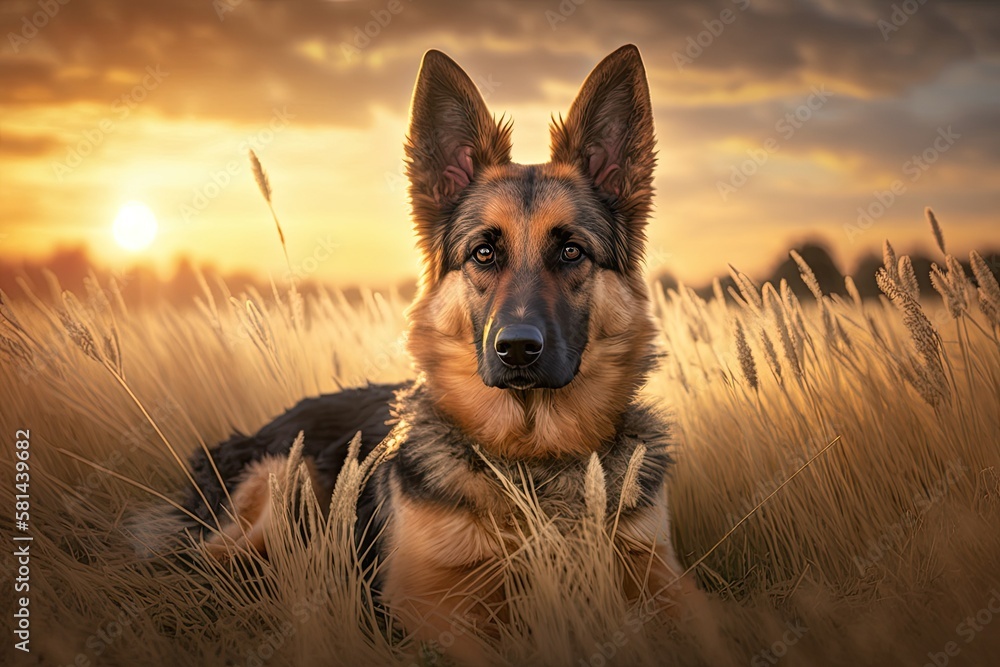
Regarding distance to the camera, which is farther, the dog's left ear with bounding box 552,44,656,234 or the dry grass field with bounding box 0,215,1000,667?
the dog's left ear with bounding box 552,44,656,234

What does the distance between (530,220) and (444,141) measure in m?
0.71

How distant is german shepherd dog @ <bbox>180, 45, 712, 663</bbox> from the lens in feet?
12.0

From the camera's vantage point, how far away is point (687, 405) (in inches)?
210

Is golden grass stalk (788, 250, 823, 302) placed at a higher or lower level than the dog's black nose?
higher

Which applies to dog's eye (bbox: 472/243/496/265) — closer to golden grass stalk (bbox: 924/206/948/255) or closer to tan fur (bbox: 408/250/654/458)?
tan fur (bbox: 408/250/654/458)

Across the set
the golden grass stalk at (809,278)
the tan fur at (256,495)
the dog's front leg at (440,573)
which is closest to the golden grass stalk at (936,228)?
the golden grass stalk at (809,278)

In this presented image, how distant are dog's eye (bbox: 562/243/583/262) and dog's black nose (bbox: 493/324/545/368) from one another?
762mm

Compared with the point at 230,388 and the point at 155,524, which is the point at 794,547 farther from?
the point at 230,388

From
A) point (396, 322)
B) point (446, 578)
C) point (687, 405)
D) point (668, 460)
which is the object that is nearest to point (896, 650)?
point (668, 460)

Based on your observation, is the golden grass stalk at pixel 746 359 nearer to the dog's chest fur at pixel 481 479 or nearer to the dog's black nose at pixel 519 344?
the dog's chest fur at pixel 481 479

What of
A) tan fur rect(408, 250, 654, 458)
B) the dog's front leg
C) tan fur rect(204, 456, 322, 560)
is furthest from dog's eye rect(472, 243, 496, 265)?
tan fur rect(204, 456, 322, 560)

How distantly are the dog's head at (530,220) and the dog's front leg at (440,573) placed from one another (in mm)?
702

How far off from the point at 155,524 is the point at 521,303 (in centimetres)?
240

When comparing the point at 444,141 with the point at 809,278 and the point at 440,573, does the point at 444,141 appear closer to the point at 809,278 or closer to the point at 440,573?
the point at 809,278
